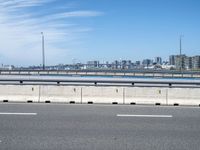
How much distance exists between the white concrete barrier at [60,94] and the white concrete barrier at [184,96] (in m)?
4.44

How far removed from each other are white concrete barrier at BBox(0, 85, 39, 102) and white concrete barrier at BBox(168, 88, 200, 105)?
6485 millimetres

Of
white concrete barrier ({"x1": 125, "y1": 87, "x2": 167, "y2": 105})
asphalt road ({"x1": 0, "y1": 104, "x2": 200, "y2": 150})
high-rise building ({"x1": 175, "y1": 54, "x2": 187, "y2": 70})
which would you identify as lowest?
asphalt road ({"x1": 0, "y1": 104, "x2": 200, "y2": 150})

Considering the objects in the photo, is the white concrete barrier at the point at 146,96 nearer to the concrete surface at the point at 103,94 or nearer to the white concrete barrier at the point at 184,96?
the concrete surface at the point at 103,94

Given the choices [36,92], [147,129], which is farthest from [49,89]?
[147,129]

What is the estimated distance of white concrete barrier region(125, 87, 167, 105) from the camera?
15.4 meters

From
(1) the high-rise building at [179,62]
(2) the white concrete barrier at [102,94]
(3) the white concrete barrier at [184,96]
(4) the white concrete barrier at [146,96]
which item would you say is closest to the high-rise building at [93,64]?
(1) the high-rise building at [179,62]

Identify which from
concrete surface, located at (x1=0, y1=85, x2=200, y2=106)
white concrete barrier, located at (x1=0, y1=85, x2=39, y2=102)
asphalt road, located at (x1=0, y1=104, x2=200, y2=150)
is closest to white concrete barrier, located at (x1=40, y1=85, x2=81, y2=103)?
concrete surface, located at (x1=0, y1=85, x2=200, y2=106)

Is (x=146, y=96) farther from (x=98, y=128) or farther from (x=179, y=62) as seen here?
(x=179, y=62)

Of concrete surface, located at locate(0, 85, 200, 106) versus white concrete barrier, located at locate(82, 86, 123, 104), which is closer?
concrete surface, located at locate(0, 85, 200, 106)

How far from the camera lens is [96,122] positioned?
10234 millimetres

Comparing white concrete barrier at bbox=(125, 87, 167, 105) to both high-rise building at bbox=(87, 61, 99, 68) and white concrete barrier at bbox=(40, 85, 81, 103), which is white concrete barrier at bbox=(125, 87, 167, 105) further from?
high-rise building at bbox=(87, 61, 99, 68)

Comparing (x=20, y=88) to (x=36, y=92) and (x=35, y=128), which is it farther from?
(x=35, y=128)

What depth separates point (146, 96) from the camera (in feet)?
50.8

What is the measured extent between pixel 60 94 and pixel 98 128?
6.84 meters
